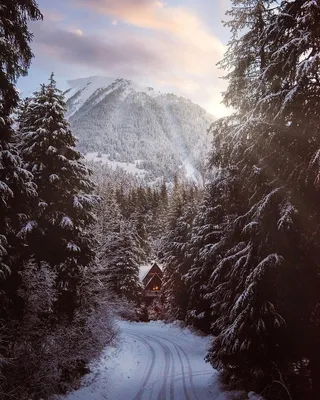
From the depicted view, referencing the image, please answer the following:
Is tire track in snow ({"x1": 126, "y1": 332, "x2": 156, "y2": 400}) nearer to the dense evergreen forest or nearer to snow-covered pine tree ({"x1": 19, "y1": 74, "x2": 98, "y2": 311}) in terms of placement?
the dense evergreen forest

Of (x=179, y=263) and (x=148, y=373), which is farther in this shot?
(x=179, y=263)

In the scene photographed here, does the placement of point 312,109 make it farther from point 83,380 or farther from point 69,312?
point 83,380

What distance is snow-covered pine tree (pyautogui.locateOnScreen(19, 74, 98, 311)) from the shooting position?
52.0 feet

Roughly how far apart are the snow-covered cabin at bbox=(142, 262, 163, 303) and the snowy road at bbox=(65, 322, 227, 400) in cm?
3104

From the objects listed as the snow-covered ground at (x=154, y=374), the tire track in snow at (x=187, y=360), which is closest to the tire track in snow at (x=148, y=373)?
the snow-covered ground at (x=154, y=374)

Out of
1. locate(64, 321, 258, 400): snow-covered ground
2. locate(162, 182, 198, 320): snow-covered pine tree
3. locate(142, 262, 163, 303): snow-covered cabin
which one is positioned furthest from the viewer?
locate(142, 262, 163, 303): snow-covered cabin

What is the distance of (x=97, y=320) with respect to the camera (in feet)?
64.8

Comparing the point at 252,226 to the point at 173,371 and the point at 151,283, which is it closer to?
the point at 173,371

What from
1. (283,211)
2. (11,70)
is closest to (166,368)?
(283,211)

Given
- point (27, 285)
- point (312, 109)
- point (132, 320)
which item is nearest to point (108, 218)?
point (132, 320)

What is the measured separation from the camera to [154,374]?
19391 millimetres

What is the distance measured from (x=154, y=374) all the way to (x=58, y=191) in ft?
37.9

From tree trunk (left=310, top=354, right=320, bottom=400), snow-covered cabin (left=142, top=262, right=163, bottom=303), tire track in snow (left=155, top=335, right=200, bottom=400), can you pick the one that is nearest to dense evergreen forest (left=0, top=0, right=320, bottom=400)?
tree trunk (left=310, top=354, right=320, bottom=400)

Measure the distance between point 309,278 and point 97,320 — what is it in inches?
550
